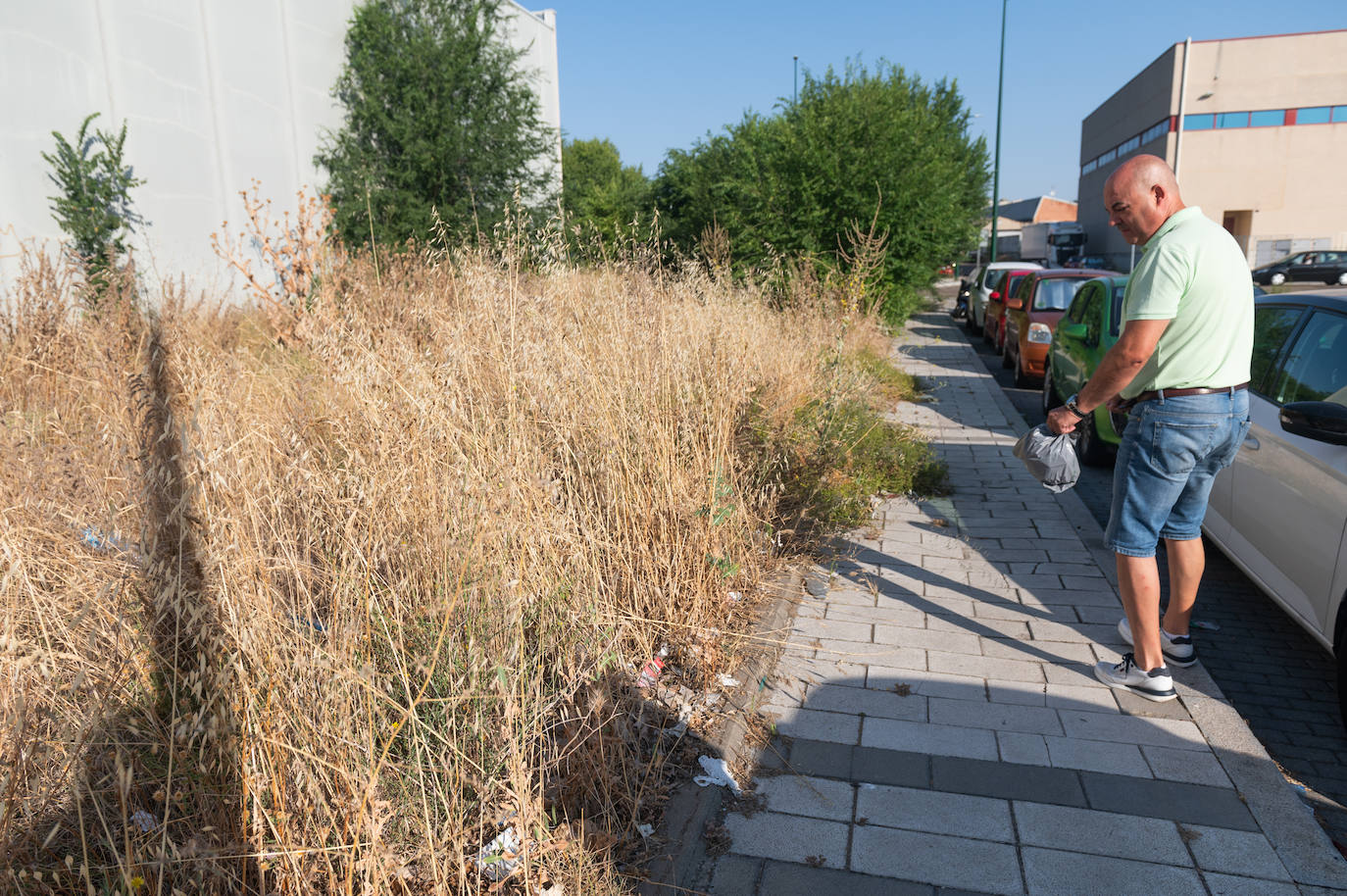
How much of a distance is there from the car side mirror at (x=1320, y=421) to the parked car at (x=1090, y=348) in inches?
132

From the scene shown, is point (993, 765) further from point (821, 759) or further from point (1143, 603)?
point (1143, 603)

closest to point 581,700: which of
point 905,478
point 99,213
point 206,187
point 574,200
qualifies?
point 905,478

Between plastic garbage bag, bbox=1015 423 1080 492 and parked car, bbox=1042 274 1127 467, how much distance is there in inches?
129

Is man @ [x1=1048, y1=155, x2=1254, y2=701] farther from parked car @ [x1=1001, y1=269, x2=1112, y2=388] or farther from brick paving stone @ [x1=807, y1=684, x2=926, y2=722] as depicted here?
parked car @ [x1=1001, y1=269, x2=1112, y2=388]

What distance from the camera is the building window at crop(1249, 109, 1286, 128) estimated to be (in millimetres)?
43344

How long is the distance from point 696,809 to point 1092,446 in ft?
20.5

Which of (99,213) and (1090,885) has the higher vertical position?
(99,213)

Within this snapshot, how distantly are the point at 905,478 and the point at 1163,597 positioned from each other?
7.35 feet

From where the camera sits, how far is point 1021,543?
5.71 metres

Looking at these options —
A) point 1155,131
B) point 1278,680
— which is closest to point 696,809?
point 1278,680

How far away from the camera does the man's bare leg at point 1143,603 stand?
3.61 meters

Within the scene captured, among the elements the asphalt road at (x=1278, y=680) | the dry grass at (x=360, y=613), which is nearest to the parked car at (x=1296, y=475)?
the asphalt road at (x=1278, y=680)

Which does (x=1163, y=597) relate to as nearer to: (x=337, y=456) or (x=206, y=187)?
(x=337, y=456)

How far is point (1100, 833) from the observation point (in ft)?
9.32
